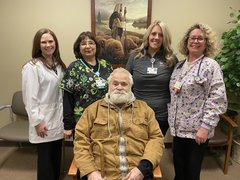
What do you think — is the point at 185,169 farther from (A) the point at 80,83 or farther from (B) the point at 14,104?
(B) the point at 14,104

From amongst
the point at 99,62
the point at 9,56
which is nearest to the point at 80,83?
the point at 99,62

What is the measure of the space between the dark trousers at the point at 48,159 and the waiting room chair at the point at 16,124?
0.43 metres

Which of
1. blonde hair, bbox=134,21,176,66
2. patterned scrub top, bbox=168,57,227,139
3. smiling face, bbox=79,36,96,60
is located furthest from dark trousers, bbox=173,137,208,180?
smiling face, bbox=79,36,96,60

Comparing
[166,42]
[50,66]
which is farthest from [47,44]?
[166,42]

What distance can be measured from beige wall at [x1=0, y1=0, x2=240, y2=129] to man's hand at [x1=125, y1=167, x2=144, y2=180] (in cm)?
193

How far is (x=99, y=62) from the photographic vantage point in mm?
2121

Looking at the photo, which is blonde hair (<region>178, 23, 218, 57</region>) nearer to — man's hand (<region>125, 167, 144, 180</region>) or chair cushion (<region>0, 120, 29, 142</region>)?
man's hand (<region>125, 167, 144, 180</region>)

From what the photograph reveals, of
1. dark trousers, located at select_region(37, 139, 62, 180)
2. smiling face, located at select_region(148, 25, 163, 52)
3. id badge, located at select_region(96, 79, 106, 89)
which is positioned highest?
smiling face, located at select_region(148, 25, 163, 52)

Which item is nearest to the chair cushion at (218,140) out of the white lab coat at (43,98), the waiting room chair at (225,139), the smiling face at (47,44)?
the waiting room chair at (225,139)

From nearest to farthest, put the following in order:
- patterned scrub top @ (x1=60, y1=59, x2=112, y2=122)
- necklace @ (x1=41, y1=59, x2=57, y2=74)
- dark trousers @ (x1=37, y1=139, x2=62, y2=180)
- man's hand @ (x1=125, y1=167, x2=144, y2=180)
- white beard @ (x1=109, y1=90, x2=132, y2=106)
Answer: man's hand @ (x1=125, y1=167, x2=144, y2=180) < white beard @ (x1=109, y1=90, x2=132, y2=106) < patterned scrub top @ (x1=60, y1=59, x2=112, y2=122) < necklace @ (x1=41, y1=59, x2=57, y2=74) < dark trousers @ (x1=37, y1=139, x2=62, y2=180)

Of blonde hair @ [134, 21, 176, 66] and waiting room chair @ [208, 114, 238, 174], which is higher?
blonde hair @ [134, 21, 176, 66]

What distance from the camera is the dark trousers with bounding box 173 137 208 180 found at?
77.9 inches

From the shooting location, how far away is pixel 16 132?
272cm

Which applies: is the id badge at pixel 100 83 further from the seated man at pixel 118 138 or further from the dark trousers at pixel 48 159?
the dark trousers at pixel 48 159
